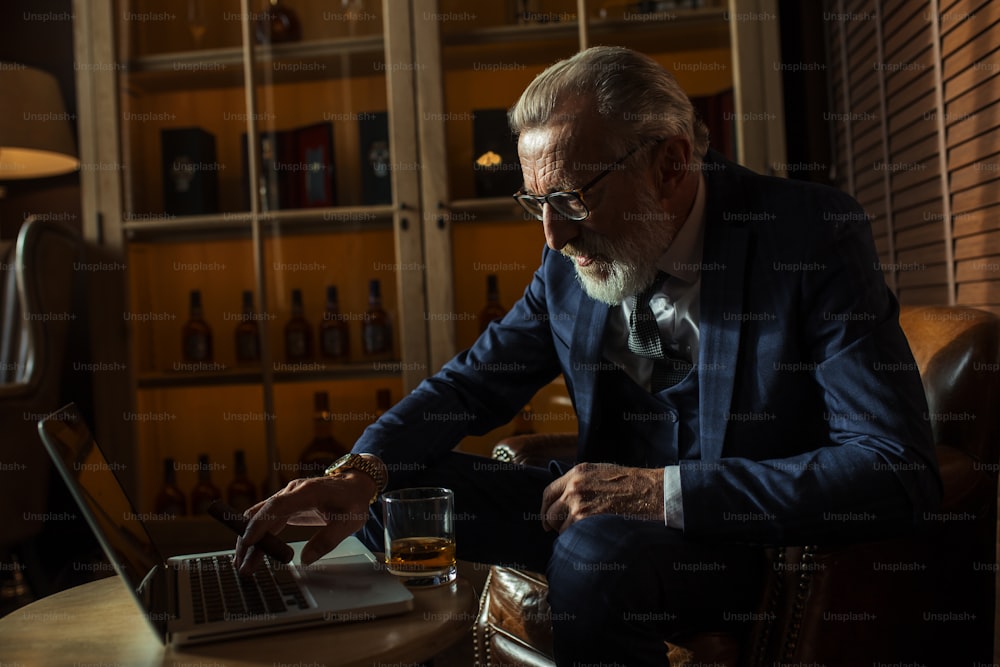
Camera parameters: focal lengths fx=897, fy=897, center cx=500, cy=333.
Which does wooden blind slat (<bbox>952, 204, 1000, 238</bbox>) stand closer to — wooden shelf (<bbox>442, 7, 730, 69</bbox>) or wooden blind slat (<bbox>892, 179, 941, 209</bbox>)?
wooden blind slat (<bbox>892, 179, 941, 209</bbox>)

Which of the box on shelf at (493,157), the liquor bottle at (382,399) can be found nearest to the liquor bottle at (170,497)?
the liquor bottle at (382,399)

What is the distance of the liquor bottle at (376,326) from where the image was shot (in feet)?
8.83

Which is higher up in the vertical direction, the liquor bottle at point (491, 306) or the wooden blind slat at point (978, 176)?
the wooden blind slat at point (978, 176)

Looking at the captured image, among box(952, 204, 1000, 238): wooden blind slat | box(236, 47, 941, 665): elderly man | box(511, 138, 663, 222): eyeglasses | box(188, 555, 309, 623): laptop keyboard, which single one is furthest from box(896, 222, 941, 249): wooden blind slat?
box(188, 555, 309, 623): laptop keyboard

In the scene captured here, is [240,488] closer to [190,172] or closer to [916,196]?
[190,172]

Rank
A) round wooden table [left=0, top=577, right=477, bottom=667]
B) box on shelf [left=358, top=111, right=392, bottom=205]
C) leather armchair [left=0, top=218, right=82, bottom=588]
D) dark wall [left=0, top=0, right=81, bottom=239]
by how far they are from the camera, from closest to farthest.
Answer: round wooden table [left=0, top=577, right=477, bottom=667] → leather armchair [left=0, top=218, right=82, bottom=588] → box on shelf [left=358, top=111, right=392, bottom=205] → dark wall [left=0, top=0, right=81, bottom=239]

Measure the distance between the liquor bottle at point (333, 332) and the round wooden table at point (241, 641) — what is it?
1.79 m

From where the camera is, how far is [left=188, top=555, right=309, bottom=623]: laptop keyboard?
863mm

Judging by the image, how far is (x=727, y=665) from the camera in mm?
1083

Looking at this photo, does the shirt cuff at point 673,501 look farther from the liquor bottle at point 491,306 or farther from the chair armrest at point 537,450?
the liquor bottle at point 491,306

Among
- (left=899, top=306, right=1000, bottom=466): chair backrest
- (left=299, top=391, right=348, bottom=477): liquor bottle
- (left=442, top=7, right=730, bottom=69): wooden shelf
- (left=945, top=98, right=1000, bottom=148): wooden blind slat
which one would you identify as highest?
(left=442, top=7, right=730, bottom=69): wooden shelf

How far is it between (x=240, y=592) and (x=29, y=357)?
70.3 inches

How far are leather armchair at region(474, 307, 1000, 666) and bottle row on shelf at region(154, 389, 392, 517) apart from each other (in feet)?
4.41

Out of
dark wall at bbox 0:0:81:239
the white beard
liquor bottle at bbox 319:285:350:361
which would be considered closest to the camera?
the white beard
